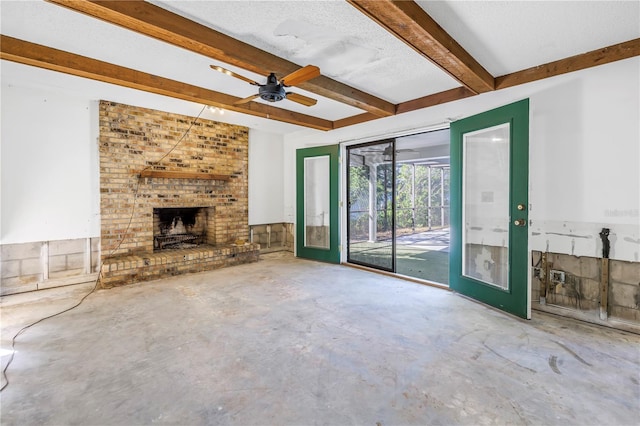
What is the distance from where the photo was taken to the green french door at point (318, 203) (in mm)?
5543

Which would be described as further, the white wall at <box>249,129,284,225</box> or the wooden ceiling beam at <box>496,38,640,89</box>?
the white wall at <box>249,129,284,225</box>

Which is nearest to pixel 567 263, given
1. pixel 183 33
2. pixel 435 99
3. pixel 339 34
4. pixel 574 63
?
pixel 574 63

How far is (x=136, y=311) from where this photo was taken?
326 cm

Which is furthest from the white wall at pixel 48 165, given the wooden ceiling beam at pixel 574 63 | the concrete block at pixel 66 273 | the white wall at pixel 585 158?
the white wall at pixel 585 158

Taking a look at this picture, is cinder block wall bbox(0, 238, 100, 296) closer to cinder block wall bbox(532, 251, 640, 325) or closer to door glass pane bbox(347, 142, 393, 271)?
door glass pane bbox(347, 142, 393, 271)

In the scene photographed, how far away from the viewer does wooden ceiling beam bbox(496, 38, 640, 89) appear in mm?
2676

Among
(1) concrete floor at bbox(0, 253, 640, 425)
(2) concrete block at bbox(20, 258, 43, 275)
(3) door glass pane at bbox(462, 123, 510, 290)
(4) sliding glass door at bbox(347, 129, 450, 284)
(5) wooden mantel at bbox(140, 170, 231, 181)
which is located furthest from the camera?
(4) sliding glass door at bbox(347, 129, 450, 284)

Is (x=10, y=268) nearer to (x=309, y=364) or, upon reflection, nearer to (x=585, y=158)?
(x=309, y=364)

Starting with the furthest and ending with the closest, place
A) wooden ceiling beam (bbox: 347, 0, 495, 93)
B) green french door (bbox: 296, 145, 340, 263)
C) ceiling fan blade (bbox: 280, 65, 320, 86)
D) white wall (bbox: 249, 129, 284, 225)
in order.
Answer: white wall (bbox: 249, 129, 284, 225)
green french door (bbox: 296, 145, 340, 263)
ceiling fan blade (bbox: 280, 65, 320, 86)
wooden ceiling beam (bbox: 347, 0, 495, 93)

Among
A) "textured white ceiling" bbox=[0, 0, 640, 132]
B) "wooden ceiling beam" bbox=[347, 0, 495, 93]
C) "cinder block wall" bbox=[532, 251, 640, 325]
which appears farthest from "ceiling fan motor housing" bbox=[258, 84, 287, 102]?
"cinder block wall" bbox=[532, 251, 640, 325]

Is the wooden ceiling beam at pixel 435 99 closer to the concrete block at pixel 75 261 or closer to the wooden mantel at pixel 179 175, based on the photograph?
the wooden mantel at pixel 179 175

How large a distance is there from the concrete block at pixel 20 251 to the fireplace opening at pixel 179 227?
1468 millimetres

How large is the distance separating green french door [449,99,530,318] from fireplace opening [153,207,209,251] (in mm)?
4422

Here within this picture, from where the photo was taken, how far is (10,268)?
3807 millimetres
